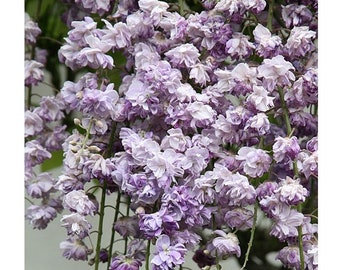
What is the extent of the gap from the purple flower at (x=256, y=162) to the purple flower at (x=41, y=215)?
0.24m

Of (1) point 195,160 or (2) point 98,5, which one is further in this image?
(2) point 98,5

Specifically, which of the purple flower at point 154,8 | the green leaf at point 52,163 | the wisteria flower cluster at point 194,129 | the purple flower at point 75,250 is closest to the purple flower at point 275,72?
the wisteria flower cluster at point 194,129

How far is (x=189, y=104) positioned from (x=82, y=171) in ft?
0.40

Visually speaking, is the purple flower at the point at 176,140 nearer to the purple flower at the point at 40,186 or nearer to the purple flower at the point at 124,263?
the purple flower at the point at 124,263

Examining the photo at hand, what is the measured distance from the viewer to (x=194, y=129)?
2.44 ft

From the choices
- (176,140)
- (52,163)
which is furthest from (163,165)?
(52,163)

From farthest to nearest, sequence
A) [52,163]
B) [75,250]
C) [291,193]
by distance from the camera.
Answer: [52,163]
[75,250]
[291,193]

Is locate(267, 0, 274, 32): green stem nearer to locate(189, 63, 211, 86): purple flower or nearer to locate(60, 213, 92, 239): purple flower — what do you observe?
locate(189, 63, 211, 86): purple flower

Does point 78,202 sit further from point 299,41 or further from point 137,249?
point 299,41

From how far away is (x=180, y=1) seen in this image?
2.61ft

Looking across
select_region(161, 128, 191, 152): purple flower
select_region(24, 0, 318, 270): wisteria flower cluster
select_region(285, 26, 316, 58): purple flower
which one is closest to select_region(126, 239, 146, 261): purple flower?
select_region(24, 0, 318, 270): wisteria flower cluster

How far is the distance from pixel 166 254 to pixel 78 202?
10cm
